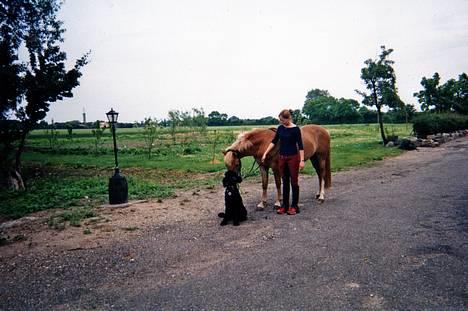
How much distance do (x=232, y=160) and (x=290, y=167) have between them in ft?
4.03

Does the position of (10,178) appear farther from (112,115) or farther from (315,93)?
(315,93)

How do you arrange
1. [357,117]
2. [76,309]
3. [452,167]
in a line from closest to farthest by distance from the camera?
[76,309]
[452,167]
[357,117]

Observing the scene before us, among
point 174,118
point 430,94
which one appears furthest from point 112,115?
point 430,94

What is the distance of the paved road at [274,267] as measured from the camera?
319cm

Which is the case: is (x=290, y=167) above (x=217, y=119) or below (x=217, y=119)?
below

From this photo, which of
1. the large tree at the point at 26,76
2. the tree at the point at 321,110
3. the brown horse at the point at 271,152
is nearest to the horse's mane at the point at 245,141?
the brown horse at the point at 271,152

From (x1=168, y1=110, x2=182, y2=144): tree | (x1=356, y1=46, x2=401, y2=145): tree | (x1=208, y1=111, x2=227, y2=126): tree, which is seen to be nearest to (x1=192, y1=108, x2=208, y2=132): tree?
(x1=168, y1=110, x2=182, y2=144): tree

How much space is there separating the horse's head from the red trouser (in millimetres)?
918

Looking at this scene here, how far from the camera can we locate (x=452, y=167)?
38.8ft

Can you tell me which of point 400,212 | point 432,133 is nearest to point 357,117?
point 432,133

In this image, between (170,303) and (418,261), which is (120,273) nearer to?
(170,303)

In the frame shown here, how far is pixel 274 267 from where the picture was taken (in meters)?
3.92

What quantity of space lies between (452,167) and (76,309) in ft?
43.4

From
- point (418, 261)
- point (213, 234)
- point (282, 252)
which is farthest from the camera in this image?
point (213, 234)
